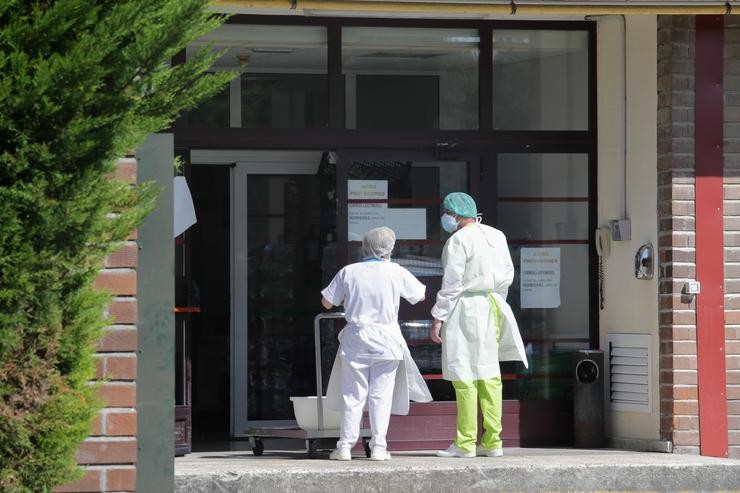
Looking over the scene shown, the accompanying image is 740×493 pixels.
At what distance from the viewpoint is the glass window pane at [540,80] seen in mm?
9312

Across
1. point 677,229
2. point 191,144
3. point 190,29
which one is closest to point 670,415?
point 677,229

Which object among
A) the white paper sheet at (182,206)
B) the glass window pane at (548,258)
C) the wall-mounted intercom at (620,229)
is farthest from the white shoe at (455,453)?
the white paper sheet at (182,206)

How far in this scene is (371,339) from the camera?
8.09 metres

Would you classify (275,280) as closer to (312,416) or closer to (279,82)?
(279,82)

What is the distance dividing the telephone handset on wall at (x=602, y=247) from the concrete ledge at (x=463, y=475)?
1722mm

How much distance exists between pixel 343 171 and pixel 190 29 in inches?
220

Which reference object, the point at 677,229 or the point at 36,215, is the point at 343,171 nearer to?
the point at 677,229

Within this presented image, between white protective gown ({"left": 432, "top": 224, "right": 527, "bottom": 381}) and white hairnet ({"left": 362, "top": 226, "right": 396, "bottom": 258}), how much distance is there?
1.18 ft

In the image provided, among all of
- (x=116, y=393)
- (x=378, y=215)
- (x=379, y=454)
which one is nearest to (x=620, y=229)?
(x=378, y=215)

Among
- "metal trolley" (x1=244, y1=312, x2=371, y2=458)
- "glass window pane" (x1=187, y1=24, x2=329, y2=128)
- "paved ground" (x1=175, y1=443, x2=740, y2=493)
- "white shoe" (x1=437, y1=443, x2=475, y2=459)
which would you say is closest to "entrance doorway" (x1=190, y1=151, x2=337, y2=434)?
"glass window pane" (x1=187, y1=24, x2=329, y2=128)

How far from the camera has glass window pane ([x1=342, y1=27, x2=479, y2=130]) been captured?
9.16 metres

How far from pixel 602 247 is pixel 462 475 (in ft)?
8.40

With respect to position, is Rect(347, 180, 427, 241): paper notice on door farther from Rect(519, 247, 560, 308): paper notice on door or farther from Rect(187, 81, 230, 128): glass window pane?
Rect(187, 81, 230, 128): glass window pane

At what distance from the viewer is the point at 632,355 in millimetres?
8930
